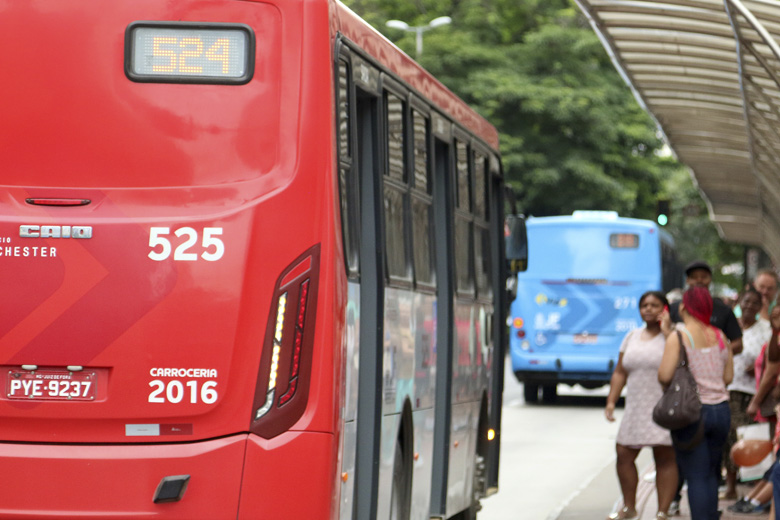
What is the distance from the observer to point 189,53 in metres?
6.29

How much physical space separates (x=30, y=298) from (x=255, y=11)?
1494 millimetres

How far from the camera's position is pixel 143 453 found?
6.00 metres

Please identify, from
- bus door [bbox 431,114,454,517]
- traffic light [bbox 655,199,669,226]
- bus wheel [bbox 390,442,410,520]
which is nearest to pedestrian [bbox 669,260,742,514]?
bus door [bbox 431,114,454,517]

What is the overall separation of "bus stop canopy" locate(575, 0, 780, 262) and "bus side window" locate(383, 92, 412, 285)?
14.3 feet

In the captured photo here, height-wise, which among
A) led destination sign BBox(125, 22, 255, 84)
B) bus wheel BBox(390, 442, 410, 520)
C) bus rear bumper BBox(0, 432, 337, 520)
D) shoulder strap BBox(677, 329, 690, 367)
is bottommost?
bus wheel BBox(390, 442, 410, 520)

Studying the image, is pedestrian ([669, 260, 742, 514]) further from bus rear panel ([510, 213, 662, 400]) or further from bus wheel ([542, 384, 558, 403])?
bus wheel ([542, 384, 558, 403])

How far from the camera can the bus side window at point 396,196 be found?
7461 mm

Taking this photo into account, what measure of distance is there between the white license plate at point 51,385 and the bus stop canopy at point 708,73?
6752 mm

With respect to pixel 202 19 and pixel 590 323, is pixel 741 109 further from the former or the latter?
pixel 202 19

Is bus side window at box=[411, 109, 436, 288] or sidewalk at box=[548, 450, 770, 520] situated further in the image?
sidewalk at box=[548, 450, 770, 520]

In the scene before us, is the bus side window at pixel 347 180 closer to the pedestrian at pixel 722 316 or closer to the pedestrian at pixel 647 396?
the pedestrian at pixel 647 396

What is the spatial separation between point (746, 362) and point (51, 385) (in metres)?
8.02

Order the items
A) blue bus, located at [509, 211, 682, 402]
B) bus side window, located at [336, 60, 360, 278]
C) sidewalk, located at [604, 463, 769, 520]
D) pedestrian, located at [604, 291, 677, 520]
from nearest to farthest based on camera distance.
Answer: bus side window, located at [336, 60, 360, 278], pedestrian, located at [604, 291, 677, 520], sidewalk, located at [604, 463, 769, 520], blue bus, located at [509, 211, 682, 402]

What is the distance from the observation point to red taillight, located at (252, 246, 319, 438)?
6023mm
